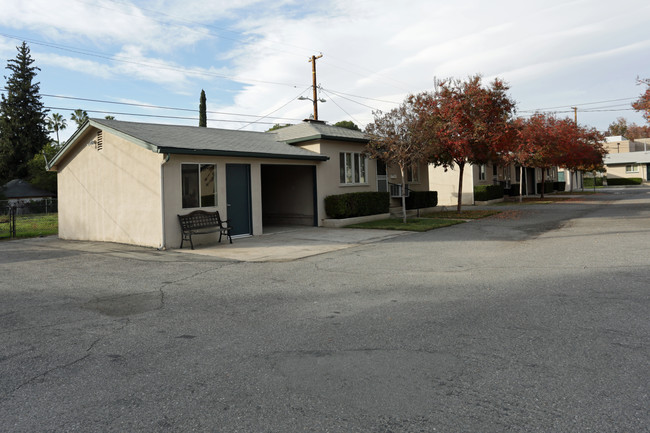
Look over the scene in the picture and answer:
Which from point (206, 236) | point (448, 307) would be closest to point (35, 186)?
point (206, 236)

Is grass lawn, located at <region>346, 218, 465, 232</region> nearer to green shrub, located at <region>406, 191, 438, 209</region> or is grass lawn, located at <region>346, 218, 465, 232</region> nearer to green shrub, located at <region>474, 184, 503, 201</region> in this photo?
green shrub, located at <region>406, 191, 438, 209</region>

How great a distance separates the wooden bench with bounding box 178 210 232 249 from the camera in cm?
1267

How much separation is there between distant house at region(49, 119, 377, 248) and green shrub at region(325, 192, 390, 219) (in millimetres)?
483

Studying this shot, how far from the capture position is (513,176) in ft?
123

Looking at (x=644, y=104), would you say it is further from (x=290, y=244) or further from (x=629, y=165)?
(x=629, y=165)

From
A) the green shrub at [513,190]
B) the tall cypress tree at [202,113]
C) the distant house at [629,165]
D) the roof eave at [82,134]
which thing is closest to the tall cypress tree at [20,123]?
the tall cypress tree at [202,113]

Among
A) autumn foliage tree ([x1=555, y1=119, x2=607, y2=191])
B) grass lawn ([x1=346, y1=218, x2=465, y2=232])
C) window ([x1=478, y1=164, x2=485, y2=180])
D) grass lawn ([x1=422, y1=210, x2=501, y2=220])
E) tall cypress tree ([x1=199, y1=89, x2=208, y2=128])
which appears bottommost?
grass lawn ([x1=346, y1=218, x2=465, y2=232])

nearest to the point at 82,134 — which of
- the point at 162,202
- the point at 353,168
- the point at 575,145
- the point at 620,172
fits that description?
the point at 162,202

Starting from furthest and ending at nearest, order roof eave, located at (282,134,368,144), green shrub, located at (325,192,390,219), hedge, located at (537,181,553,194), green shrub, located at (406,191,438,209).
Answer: hedge, located at (537,181,553,194), green shrub, located at (406,191,438,209), roof eave, located at (282,134,368,144), green shrub, located at (325,192,390,219)

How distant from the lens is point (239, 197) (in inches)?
580

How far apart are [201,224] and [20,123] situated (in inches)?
1987

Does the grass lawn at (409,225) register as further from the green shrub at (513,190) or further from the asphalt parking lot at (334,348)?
the green shrub at (513,190)

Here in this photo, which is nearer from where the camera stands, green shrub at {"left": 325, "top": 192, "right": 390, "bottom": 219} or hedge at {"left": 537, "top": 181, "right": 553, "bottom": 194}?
green shrub at {"left": 325, "top": 192, "right": 390, "bottom": 219}

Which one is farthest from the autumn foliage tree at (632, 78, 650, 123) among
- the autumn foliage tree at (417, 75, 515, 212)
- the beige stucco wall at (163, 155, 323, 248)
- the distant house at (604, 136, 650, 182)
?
the distant house at (604, 136, 650, 182)
